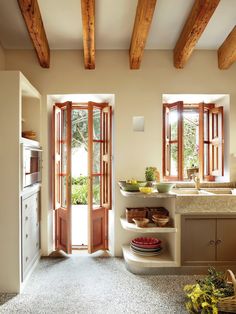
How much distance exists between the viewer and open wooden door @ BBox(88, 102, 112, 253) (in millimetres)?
3711

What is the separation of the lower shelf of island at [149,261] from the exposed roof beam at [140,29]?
244 cm

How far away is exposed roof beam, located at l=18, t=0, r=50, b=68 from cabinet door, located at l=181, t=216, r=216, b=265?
104 inches

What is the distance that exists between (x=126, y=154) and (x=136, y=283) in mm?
1590

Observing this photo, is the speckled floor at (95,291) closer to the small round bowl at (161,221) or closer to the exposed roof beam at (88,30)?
the small round bowl at (161,221)

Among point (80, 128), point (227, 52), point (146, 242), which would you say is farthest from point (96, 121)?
point (227, 52)

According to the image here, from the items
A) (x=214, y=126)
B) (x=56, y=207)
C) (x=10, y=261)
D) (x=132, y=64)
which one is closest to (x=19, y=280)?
(x=10, y=261)

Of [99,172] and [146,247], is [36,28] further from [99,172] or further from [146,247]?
[146,247]

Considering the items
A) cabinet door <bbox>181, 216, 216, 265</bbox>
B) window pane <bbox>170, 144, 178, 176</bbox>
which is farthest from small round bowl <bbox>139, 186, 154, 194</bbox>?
window pane <bbox>170, 144, 178, 176</bbox>

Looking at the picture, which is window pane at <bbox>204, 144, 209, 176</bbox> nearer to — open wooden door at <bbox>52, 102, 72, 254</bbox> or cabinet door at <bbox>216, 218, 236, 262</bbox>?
cabinet door at <bbox>216, 218, 236, 262</bbox>

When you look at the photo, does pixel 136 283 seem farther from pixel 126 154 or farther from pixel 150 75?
pixel 150 75

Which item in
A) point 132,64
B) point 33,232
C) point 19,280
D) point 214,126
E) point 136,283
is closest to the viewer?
point 19,280

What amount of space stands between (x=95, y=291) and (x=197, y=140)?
8.41 feet

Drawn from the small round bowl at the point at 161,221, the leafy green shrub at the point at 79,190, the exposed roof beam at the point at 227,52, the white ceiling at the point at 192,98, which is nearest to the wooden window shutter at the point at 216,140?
the white ceiling at the point at 192,98

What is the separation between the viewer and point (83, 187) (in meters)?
5.10
